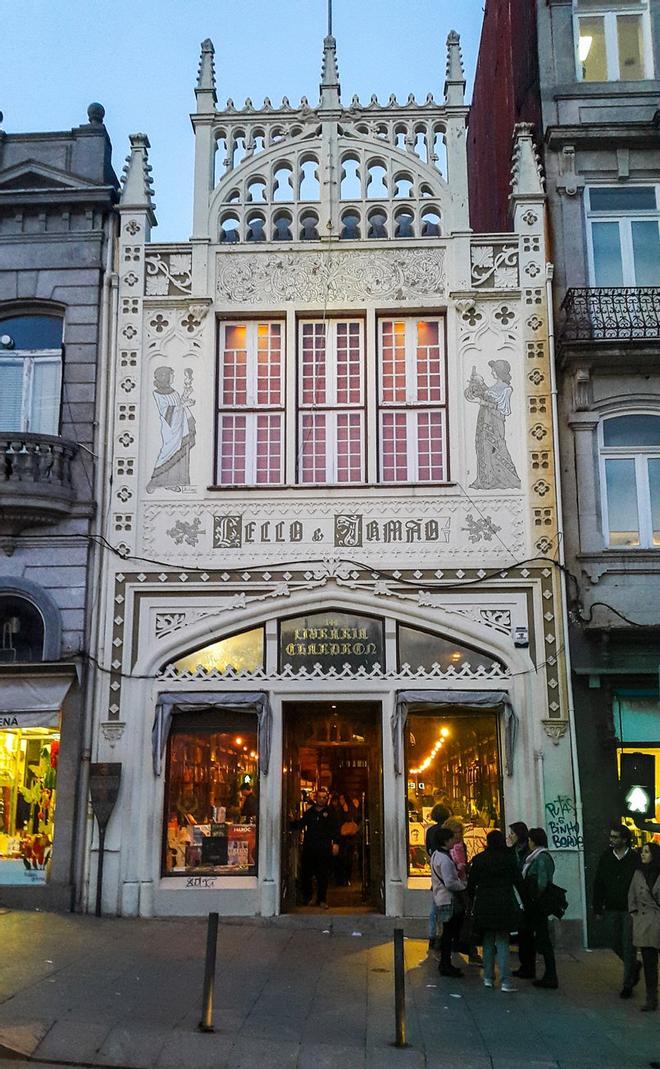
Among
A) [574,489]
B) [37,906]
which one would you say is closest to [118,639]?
[37,906]

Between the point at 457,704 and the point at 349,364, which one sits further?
the point at 349,364

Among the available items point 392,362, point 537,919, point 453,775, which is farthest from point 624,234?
point 537,919

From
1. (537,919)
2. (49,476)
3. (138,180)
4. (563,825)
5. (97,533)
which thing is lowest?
(537,919)

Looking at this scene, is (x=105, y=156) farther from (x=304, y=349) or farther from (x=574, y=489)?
(x=574, y=489)

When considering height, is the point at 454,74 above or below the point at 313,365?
above

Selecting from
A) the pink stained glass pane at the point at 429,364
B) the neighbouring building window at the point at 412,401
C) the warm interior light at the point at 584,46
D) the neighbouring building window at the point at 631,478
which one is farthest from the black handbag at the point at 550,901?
the warm interior light at the point at 584,46

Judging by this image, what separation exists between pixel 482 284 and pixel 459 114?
3033mm

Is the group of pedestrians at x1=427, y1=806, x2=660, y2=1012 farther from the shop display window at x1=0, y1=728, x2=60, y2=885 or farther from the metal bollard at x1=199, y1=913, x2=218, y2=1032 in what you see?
the shop display window at x1=0, y1=728, x2=60, y2=885

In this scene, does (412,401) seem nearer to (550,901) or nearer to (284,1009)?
(550,901)

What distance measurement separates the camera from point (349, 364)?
16.9 metres

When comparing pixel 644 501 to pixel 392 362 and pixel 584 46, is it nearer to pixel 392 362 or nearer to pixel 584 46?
pixel 392 362

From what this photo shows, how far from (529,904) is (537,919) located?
181 millimetres

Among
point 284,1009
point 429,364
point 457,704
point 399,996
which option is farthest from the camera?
point 429,364

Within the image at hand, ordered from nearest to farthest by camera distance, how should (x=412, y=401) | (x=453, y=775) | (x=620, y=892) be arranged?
(x=620, y=892) < (x=453, y=775) < (x=412, y=401)
